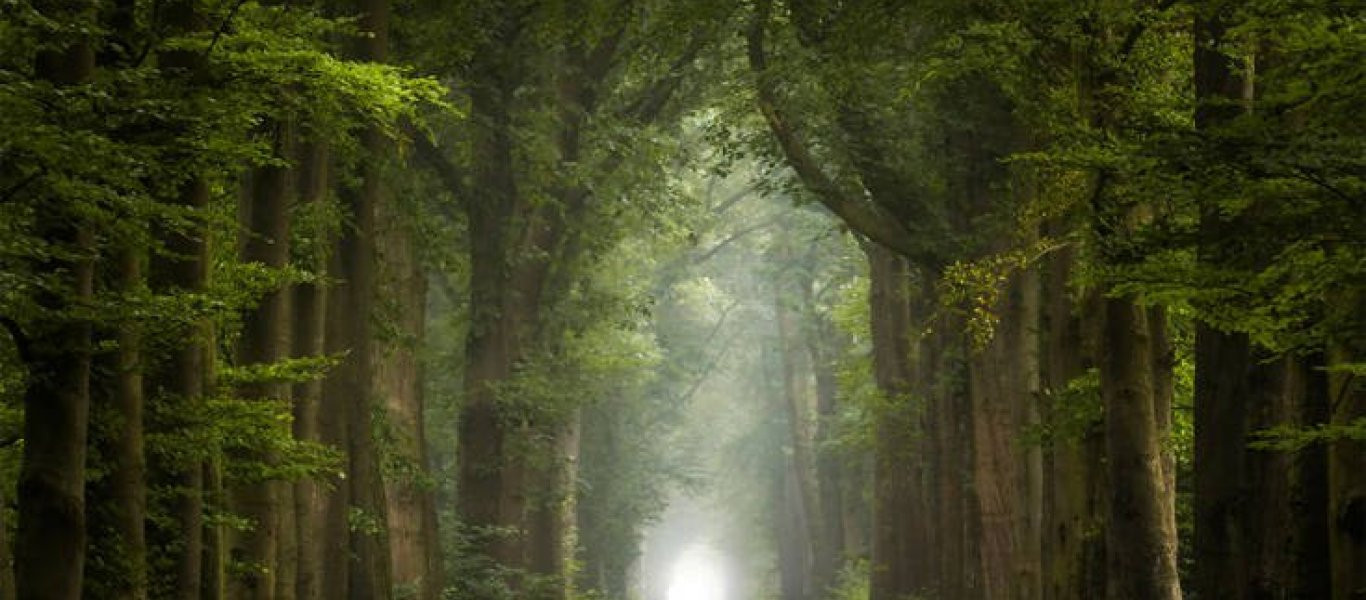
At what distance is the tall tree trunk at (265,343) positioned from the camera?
40.7 feet

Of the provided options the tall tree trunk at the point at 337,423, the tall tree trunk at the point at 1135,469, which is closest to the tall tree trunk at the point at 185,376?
the tall tree trunk at the point at 337,423

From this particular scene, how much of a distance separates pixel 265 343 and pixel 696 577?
98158mm

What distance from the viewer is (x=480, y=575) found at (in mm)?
23125

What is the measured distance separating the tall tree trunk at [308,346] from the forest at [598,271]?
46mm

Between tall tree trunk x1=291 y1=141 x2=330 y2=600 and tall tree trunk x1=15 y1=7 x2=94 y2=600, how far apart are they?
5280 mm

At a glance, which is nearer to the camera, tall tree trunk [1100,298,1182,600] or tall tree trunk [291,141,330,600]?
tall tree trunk [1100,298,1182,600]

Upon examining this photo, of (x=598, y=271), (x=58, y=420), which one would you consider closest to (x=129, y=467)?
(x=58, y=420)

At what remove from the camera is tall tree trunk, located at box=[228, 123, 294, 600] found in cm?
1240

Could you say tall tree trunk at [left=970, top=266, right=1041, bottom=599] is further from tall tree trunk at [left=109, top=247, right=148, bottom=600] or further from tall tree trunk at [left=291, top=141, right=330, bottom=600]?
tall tree trunk at [left=109, top=247, right=148, bottom=600]

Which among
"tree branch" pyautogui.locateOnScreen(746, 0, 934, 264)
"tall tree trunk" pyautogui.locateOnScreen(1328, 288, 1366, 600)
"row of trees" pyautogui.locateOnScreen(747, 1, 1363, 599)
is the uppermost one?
"tree branch" pyautogui.locateOnScreen(746, 0, 934, 264)

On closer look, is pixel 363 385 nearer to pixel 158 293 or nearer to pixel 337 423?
pixel 337 423

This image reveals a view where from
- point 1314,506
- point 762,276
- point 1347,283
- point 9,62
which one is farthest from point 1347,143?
point 762,276

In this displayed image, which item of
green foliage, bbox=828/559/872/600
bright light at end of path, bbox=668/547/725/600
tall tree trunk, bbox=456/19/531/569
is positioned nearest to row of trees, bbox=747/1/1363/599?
tall tree trunk, bbox=456/19/531/569

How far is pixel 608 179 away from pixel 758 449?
31.9 m
